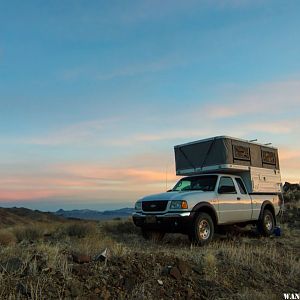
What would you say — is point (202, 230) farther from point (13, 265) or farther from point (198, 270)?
point (13, 265)

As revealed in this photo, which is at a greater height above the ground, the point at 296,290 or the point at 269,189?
the point at 269,189

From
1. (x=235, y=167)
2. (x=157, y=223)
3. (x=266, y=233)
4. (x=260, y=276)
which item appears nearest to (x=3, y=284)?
(x=260, y=276)

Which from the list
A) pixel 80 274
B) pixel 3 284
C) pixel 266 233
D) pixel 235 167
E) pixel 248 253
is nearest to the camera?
pixel 3 284

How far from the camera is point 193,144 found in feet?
49.4

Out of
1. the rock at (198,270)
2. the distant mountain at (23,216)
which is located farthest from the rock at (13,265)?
the distant mountain at (23,216)

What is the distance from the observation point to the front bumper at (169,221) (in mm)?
12289

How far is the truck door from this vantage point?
13703 mm

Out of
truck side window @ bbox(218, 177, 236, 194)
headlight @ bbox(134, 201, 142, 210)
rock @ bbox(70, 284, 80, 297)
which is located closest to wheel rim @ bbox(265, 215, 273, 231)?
truck side window @ bbox(218, 177, 236, 194)

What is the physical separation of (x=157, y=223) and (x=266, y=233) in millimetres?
4702

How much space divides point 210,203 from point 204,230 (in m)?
0.76

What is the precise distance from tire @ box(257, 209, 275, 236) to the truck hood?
2.98 meters

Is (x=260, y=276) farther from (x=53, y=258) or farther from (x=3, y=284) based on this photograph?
(x=3, y=284)

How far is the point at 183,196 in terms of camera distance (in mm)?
12555

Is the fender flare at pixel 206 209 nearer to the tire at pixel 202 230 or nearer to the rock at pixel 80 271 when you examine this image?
the tire at pixel 202 230
